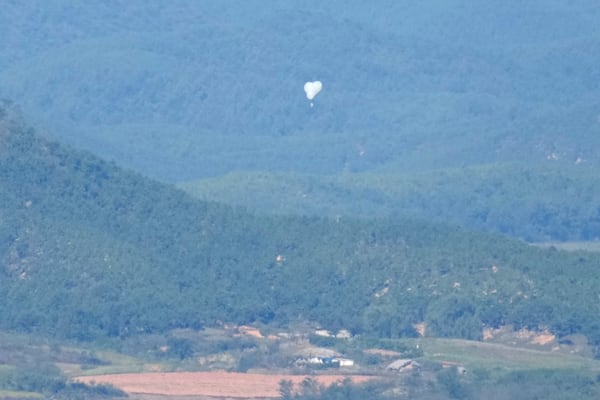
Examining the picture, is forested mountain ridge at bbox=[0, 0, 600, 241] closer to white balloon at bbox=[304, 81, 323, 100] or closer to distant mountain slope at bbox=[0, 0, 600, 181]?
distant mountain slope at bbox=[0, 0, 600, 181]

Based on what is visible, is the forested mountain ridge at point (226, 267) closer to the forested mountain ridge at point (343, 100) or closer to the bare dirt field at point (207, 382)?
the bare dirt field at point (207, 382)

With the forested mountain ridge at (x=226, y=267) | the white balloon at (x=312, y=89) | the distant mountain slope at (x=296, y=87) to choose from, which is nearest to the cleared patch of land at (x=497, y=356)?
the forested mountain ridge at (x=226, y=267)

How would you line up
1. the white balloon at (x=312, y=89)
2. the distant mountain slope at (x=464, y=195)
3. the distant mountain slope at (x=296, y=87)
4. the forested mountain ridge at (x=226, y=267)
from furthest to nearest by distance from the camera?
the white balloon at (x=312, y=89) → the distant mountain slope at (x=296, y=87) → the distant mountain slope at (x=464, y=195) → the forested mountain ridge at (x=226, y=267)

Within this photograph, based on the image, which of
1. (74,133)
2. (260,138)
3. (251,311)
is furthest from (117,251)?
(260,138)

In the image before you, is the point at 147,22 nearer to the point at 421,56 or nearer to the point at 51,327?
the point at 421,56

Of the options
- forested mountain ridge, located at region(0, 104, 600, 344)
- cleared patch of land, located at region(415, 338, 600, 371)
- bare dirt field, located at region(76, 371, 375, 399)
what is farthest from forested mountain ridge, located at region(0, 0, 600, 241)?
bare dirt field, located at region(76, 371, 375, 399)
